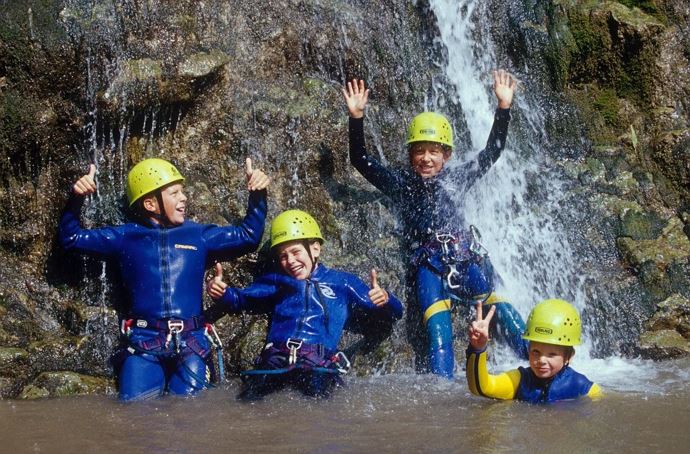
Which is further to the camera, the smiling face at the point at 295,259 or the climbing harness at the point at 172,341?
the smiling face at the point at 295,259

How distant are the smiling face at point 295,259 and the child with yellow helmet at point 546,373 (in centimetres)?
175

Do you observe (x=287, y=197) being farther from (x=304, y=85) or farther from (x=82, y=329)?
(x=82, y=329)

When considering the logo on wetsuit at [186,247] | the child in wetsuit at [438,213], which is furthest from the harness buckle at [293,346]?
the child in wetsuit at [438,213]

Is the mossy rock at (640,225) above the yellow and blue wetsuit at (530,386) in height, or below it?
above

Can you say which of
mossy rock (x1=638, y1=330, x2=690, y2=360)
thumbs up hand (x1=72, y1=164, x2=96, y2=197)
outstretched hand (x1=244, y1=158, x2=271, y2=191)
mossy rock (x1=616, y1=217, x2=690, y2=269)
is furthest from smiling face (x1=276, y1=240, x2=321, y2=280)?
mossy rock (x1=616, y1=217, x2=690, y2=269)

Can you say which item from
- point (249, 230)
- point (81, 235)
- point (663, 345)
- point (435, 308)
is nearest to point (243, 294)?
point (249, 230)

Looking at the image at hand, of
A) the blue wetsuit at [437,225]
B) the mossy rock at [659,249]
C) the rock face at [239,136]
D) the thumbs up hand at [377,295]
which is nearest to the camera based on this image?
the thumbs up hand at [377,295]

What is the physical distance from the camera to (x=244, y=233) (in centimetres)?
721

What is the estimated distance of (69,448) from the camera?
16.6 ft

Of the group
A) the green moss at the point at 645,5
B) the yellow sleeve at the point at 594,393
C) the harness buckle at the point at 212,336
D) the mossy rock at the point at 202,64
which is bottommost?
the yellow sleeve at the point at 594,393

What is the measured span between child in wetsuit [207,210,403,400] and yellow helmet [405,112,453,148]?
1.34 meters

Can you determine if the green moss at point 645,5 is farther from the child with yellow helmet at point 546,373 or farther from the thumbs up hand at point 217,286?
the thumbs up hand at point 217,286

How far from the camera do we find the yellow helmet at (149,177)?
280 inches

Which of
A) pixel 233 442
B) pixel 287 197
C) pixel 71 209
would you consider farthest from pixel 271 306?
pixel 233 442
